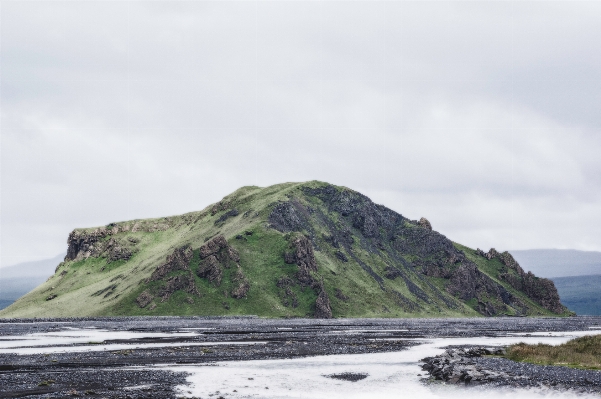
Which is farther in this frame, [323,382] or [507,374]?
[323,382]

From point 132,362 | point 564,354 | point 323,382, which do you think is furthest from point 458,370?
point 132,362

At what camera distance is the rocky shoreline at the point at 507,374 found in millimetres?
49406

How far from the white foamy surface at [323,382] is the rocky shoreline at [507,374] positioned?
1551mm

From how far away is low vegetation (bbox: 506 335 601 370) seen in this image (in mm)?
63206

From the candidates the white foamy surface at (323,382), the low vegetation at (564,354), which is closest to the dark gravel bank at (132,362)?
the white foamy surface at (323,382)

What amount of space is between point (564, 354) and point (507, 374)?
17224 mm

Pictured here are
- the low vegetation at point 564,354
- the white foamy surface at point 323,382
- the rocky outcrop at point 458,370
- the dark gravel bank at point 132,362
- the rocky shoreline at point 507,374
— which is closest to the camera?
the rocky shoreline at point 507,374

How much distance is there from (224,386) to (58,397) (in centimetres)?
1409

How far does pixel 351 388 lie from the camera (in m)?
54.5

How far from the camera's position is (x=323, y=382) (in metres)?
57.3

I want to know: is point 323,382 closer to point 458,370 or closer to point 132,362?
point 458,370

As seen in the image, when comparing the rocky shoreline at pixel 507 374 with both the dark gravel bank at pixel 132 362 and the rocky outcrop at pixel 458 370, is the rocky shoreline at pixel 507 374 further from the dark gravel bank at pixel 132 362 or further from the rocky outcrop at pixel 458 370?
the dark gravel bank at pixel 132 362

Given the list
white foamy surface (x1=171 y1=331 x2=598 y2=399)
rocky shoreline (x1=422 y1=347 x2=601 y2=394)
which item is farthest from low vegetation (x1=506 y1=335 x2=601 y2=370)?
white foamy surface (x1=171 y1=331 x2=598 y2=399)

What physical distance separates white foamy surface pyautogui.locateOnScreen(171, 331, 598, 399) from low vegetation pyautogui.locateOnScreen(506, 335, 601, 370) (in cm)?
1223
